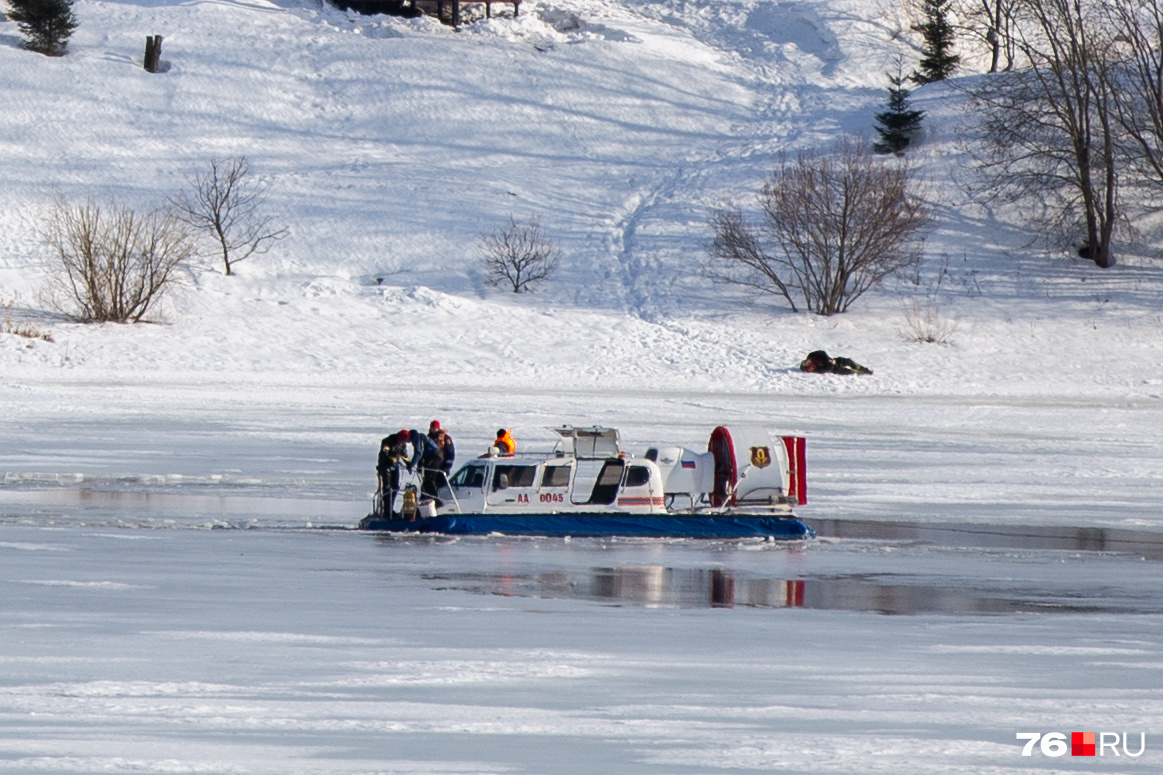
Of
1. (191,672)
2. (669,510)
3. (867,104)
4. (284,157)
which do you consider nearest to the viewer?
(191,672)

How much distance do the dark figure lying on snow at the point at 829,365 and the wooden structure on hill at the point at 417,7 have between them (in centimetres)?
3691

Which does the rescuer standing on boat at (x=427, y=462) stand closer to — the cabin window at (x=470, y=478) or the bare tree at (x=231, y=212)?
the cabin window at (x=470, y=478)

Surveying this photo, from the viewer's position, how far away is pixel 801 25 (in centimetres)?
7588

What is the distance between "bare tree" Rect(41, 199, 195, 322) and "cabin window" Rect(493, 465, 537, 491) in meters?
27.7

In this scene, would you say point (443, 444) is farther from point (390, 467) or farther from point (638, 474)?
point (638, 474)

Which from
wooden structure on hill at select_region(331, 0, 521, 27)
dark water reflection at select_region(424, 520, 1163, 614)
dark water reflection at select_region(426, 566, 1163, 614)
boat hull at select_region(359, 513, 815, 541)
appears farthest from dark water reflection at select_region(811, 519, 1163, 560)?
wooden structure on hill at select_region(331, 0, 521, 27)

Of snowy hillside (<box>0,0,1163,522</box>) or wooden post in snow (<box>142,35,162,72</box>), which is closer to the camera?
snowy hillside (<box>0,0,1163,522</box>)

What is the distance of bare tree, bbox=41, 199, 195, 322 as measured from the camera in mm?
43000

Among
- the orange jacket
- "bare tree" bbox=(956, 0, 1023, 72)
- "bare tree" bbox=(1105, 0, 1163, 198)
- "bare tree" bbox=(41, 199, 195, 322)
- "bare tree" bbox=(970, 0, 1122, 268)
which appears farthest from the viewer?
"bare tree" bbox=(956, 0, 1023, 72)

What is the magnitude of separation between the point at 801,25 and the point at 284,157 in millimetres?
31715

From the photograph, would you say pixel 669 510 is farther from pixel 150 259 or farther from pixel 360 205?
pixel 360 205

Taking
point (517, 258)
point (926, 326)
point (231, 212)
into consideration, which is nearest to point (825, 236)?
point (926, 326)

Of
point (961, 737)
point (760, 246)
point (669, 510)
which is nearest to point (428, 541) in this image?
point (669, 510)

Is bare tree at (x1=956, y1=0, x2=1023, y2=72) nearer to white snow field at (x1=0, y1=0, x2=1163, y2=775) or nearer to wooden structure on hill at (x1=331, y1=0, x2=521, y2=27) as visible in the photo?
white snow field at (x1=0, y1=0, x2=1163, y2=775)
